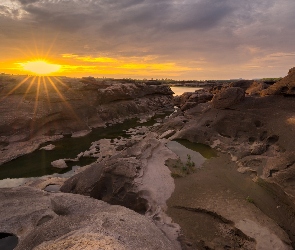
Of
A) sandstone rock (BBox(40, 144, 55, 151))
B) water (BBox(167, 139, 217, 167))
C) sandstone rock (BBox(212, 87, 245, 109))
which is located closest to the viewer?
water (BBox(167, 139, 217, 167))

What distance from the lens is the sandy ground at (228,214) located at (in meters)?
9.26

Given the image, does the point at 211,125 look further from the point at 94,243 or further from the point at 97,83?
the point at 97,83

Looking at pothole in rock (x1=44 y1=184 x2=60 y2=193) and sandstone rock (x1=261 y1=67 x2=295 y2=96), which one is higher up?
sandstone rock (x1=261 y1=67 x2=295 y2=96)

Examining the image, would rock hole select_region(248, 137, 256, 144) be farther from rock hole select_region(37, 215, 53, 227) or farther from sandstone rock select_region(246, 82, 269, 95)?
rock hole select_region(37, 215, 53, 227)

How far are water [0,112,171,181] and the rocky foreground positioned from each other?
2951 mm

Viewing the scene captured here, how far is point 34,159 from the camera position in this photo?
22.7 m

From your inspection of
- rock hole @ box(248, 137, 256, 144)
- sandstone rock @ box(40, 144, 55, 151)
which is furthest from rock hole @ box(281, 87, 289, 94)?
sandstone rock @ box(40, 144, 55, 151)

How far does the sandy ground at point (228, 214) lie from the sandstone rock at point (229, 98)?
36.5 ft

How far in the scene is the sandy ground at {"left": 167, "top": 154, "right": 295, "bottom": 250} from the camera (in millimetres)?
9258

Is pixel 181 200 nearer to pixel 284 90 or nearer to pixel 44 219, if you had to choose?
pixel 44 219

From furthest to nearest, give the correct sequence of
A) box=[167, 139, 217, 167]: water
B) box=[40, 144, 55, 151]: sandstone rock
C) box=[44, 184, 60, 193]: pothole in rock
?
box=[40, 144, 55, 151]: sandstone rock → box=[167, 139, 217, 167]: water → box=[44, 184, 60, 193]: pothole in rock

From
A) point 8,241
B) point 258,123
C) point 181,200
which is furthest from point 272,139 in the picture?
point 8,241

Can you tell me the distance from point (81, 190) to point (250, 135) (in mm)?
13878

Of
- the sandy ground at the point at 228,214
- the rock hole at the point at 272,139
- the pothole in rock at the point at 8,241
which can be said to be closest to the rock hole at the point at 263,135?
the rock hole at the point at 272,139
